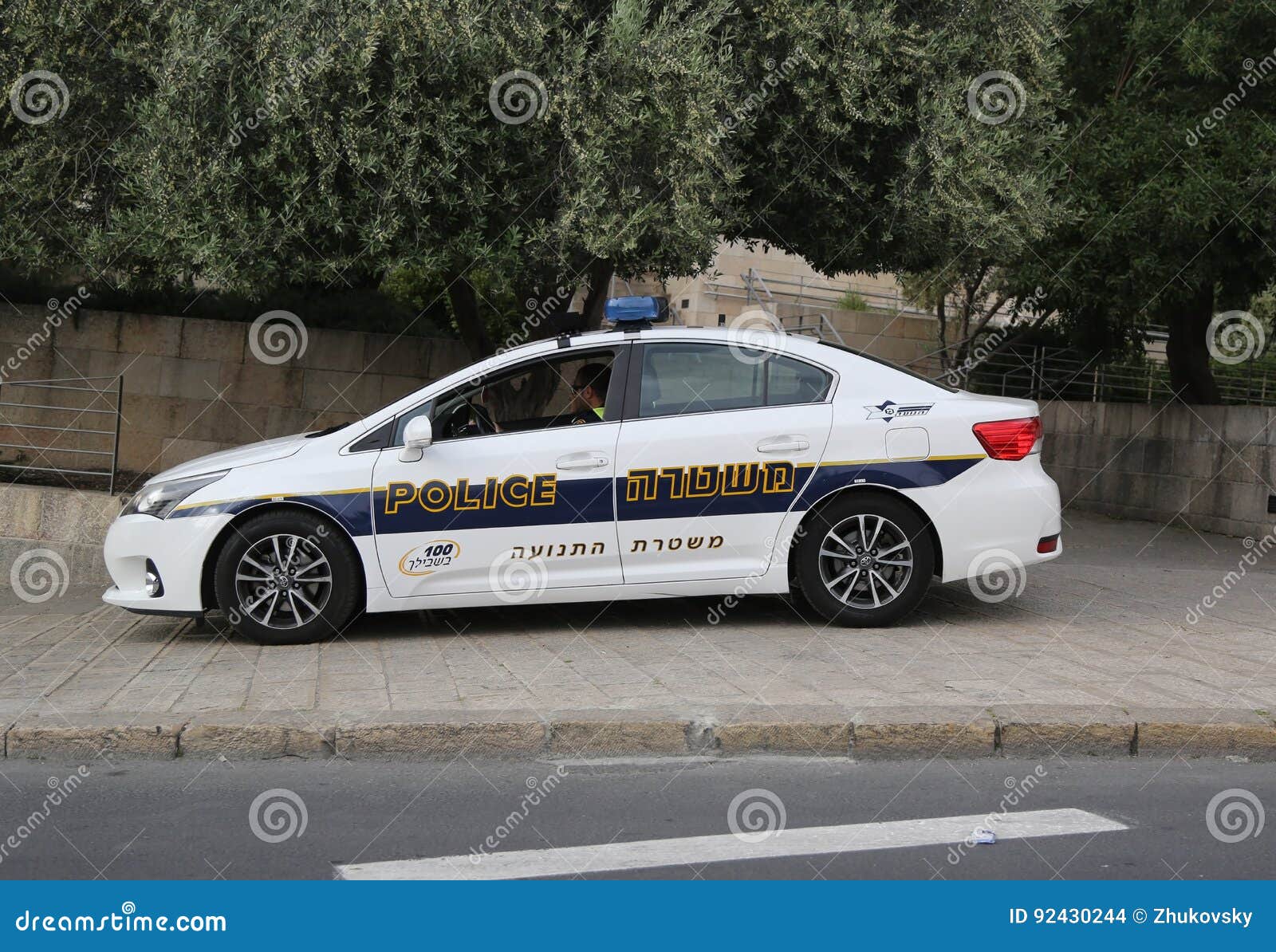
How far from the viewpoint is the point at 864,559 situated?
285 inches

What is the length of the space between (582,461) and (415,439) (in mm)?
919

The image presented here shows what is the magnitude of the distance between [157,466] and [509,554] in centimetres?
658

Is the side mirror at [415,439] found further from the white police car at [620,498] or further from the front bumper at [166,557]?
the front bumper at [166,557]

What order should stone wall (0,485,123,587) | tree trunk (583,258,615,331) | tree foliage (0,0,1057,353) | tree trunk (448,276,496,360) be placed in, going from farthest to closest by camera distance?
tree trunk (448,276,496,360), tree trunk (583,258,615,331), stone wall (0,485,123,587), tree foliage (0,0,1057,353)

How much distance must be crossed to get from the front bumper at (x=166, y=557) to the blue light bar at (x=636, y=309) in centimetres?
249

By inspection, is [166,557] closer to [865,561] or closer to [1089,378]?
[865,561]

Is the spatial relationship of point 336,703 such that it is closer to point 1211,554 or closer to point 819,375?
point 819,375

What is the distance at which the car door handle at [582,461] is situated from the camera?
7.09 metres

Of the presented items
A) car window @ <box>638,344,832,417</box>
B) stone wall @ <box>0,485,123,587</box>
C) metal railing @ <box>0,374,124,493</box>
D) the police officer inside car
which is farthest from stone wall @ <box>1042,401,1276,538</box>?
metal railing @ <box>0,374,124,493</box>

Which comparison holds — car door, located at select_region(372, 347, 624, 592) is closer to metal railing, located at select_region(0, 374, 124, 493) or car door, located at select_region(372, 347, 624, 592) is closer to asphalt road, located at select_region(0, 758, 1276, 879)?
asphalt road, located at select_region(0, 758, 1276, 879)

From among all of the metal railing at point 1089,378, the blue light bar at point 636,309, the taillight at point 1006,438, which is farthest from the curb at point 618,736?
the metal railing at point 1089,378

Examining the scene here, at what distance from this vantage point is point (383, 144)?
8461 mm

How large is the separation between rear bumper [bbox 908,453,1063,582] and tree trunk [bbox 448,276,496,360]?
5.47 meters

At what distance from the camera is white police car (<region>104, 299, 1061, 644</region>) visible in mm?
7008
